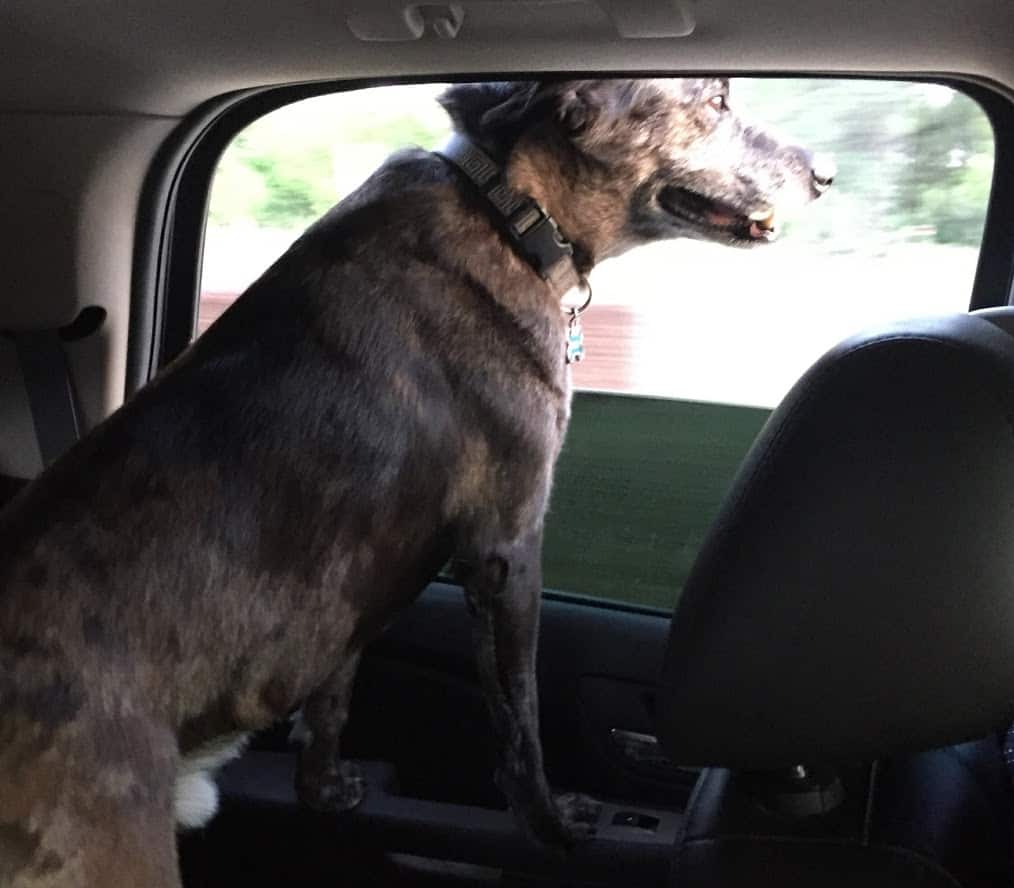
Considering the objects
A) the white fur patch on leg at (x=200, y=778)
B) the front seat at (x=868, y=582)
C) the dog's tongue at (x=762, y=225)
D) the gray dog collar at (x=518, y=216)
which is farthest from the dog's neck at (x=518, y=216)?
the white fur patch on leg at (x=200, y=778)

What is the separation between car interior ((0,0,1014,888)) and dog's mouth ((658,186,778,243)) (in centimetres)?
19

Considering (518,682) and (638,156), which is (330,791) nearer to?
(518,682)

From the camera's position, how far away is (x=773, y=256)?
2184 millimetres

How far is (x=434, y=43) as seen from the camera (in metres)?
1.87

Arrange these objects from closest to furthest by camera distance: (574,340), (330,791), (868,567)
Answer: (868,567) < (574,340) < (330,791)

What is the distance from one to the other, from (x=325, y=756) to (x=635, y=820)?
547mm

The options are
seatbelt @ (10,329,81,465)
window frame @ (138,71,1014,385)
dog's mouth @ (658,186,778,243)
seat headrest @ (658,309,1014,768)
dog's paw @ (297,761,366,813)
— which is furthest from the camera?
seatbelt @ (10,329,81,465)

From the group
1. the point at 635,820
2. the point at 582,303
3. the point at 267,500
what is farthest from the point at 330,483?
the point at 635,820

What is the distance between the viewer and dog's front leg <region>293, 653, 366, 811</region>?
216 centimetres

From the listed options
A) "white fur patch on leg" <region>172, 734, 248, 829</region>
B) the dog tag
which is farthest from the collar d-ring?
"white fur patch on leg" <region>172, 734, 248, 829</region>

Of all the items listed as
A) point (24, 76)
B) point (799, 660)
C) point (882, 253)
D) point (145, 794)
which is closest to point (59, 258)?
point (24, 76)

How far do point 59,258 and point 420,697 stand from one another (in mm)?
1081

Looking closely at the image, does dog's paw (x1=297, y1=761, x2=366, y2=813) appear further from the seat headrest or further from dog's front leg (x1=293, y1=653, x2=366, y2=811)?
the seat headrest

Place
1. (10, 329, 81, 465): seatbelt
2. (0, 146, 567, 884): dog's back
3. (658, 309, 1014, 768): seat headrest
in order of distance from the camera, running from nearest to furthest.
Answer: (658, 309, 1014, 768): seat headrest, (0, 146, 567, 884): dog's back, (10, 329, 81, 465): seatbelt
